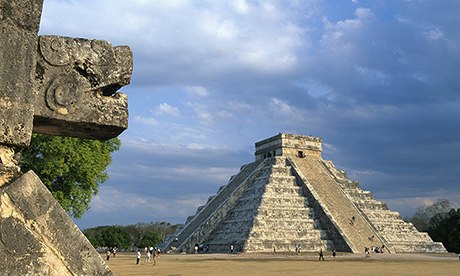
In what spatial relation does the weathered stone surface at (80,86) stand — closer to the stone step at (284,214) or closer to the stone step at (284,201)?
the stone step at (284,214)

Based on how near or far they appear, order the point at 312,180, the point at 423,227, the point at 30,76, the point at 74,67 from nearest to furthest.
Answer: the point at 30,76, the point at 74,67, the point at 312,180, the point at 423,227

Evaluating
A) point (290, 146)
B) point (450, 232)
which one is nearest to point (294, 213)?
point (290, 146)

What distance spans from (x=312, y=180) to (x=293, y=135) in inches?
214

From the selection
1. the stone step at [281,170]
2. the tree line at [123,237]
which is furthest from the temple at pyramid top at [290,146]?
the tree line at [123,237]

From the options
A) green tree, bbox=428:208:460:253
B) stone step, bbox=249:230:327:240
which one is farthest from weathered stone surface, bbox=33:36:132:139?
green tree, bbox=428:208:460:253

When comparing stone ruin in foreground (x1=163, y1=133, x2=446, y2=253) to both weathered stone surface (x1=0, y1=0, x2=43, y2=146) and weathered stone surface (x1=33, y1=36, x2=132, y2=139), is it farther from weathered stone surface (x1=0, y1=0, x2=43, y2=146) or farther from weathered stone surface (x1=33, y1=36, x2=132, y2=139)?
weathered stone surface (x1=0, y1=0, x2=43, y2=146)

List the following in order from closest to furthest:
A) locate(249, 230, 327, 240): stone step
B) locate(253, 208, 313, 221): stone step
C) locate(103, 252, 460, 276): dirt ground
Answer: locate(103, 252, 460, 276): dirt ground → locate(249, 230, 327, 240): stone step → locate(253, 208, 313, 221): stone step

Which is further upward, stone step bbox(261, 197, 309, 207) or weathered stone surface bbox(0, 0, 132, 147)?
stone step bbox(261, 197, 309, 207)

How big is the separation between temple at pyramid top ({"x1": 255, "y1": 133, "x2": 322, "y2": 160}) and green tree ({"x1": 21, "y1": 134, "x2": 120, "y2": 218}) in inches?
1110

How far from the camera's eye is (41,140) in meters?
21.7

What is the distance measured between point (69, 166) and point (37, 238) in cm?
2117

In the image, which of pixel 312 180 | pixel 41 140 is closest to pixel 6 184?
pixel 41 140

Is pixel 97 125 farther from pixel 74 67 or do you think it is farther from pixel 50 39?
pixel 50 39

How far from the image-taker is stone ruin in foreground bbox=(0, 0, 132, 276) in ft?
7.91
